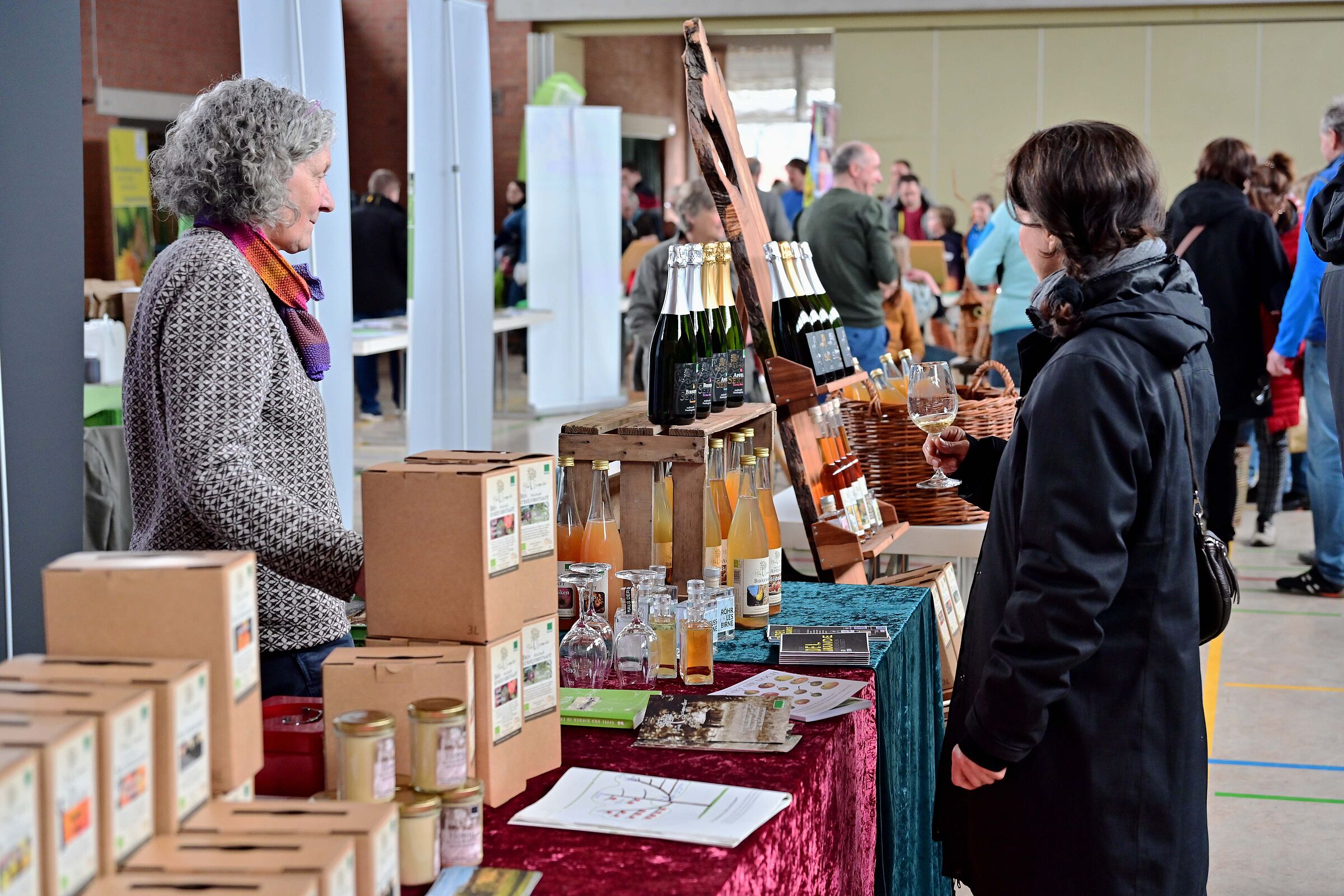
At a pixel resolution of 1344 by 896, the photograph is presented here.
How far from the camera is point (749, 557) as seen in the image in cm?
229

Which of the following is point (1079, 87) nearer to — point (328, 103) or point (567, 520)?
point (328, 103)

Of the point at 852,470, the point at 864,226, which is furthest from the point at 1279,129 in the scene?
the point at 852,470

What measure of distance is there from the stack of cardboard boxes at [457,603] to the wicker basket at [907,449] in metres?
1.86

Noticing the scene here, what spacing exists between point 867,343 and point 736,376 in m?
3.25

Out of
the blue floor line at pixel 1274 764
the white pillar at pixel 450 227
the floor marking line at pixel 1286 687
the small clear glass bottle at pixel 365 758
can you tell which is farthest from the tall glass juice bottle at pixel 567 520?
the white pillar at pixel 450 227

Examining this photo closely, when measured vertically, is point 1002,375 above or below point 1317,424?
above

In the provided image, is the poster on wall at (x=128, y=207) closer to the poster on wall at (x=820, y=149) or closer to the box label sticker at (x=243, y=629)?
the poster on wall at (x=820, y=149)

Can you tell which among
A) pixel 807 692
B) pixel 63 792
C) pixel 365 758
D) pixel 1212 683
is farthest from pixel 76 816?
pixel 1212 683

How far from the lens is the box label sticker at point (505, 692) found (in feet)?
4.51

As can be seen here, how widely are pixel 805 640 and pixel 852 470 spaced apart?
81 cm

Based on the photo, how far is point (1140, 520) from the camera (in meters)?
1.60

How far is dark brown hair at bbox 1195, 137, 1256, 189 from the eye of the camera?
5.50 m

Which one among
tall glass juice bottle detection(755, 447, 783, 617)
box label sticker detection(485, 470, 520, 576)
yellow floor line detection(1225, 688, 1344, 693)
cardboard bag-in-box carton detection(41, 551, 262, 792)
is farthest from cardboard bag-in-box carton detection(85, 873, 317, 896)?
yellow floor line detection(1225, 688, 1344, 693)

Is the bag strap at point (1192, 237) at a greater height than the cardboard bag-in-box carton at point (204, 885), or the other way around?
the bag strap at point (1192, 237)
